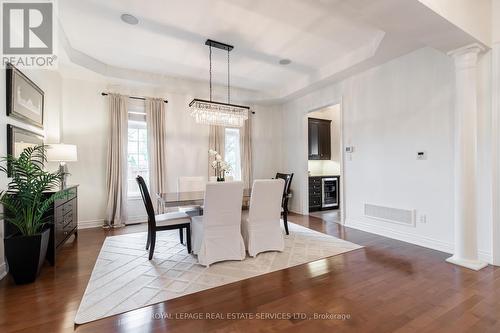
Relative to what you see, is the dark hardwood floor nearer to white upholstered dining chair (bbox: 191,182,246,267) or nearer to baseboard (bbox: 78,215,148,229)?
white upholstered dining chair (bbox: 191,182,246,267)

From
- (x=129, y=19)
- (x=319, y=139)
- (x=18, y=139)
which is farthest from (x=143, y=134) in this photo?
(x=319, y=139)

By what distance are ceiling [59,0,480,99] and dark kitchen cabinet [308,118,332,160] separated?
158cm

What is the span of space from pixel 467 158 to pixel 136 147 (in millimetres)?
5463

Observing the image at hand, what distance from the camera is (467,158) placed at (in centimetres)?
280

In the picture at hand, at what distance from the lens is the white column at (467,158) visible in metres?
2.78

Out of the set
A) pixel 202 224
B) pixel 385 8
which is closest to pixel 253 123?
pixel 202 224

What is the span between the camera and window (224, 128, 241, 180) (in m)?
6.02

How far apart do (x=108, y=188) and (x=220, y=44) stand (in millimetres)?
3411

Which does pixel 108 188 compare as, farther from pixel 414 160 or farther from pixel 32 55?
pixel 414 160

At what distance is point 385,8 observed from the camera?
2137 millimetres

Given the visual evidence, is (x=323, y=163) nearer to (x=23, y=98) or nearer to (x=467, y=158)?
(x=467, y=158)

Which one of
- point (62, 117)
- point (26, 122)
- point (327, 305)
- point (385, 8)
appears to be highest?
point (385, 8)

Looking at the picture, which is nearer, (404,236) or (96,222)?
(404,236)

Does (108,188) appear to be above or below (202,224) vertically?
above
